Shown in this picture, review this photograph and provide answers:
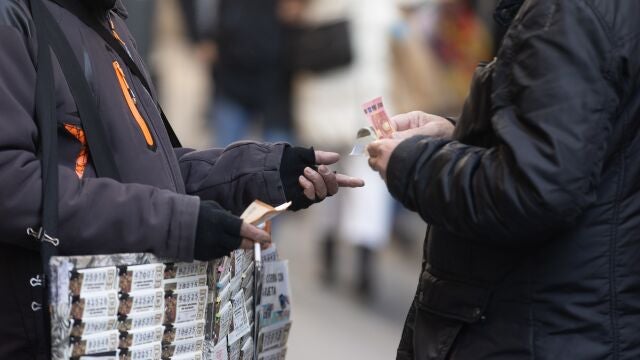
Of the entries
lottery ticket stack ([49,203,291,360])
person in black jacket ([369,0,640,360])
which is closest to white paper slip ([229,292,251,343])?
lottery ticket stack ([49,203,291,360])

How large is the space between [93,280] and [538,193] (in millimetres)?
930

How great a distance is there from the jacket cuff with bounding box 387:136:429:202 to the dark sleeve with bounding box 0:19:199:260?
0.44 m

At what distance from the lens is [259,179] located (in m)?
2.78

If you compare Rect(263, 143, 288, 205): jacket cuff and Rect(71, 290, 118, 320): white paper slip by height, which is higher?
Rect(263, 143, 288, 205): jacket cuff

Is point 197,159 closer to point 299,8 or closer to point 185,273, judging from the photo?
point 185,273

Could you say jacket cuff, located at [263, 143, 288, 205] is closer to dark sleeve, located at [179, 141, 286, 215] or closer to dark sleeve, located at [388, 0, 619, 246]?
dark sleeve, located at [179, 141, 286, 215]

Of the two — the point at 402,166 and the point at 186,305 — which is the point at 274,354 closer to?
the point at 186,305

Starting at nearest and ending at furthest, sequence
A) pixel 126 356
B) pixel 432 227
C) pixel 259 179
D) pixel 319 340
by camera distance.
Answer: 1. pixel 126 356
2. pixel 432 227
3. pixel 259 179
4. pixel 319 340

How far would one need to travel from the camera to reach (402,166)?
2.24m

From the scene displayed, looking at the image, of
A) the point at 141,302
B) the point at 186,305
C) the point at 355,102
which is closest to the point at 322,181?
the point at 186,305

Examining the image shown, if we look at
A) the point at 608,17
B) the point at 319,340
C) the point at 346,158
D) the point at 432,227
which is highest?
the point at 608,17

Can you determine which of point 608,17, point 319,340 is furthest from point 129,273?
point 319,340

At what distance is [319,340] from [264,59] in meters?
2.08

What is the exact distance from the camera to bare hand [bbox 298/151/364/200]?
9.11ft
